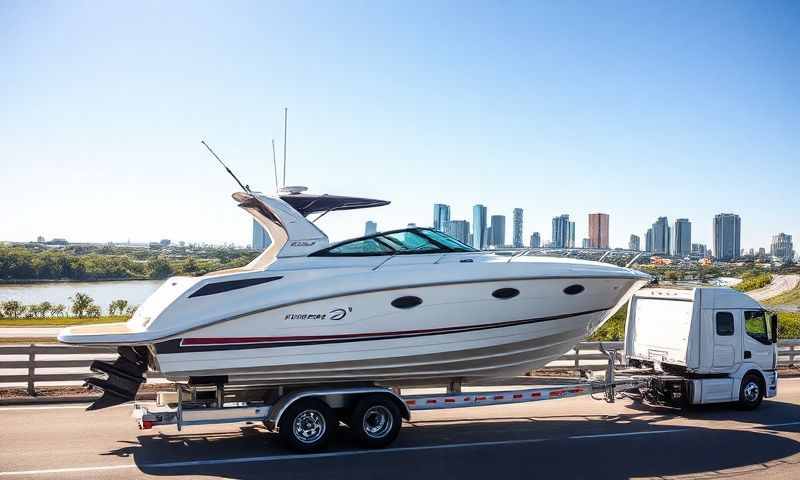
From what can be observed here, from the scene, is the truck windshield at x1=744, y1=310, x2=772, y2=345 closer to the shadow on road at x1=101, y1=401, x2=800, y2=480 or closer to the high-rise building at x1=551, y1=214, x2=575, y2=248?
the shadow on road at x1=101, y1=401, x2=800, y2=480

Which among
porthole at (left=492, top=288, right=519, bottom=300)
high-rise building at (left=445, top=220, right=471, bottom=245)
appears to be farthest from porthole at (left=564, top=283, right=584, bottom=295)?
high-rise building at (left=445, top=220, right=471, bottom=245)

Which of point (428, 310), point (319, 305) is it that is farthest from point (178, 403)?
point (428, 310)

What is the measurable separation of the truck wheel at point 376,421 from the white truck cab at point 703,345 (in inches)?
203

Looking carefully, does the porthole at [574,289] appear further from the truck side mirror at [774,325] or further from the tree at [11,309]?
the tree at [11,309]

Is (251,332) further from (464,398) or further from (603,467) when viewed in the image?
(603,467)

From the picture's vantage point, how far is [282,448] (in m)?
8.48

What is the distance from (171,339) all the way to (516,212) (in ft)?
31.9

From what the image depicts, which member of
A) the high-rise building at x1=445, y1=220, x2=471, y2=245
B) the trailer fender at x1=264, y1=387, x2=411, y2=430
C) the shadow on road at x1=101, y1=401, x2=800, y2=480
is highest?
the high-rise building at x1=445, y1=220, x2=471, y2=245

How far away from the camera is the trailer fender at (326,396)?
816 cm

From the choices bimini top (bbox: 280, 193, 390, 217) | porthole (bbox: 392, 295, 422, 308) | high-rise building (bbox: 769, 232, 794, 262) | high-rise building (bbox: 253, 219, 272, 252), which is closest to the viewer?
porthole (bbox: 392, 295, 422, 308)

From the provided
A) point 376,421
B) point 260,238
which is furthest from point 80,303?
point 376,421

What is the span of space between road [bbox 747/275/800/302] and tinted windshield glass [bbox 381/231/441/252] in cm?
4519

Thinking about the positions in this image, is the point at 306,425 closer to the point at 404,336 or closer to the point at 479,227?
the point at 404,336

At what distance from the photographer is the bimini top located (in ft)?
32.1
